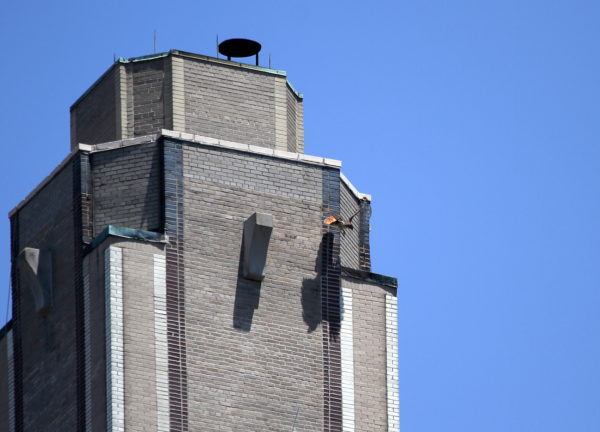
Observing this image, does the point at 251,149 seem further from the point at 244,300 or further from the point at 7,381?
the point at 7,381

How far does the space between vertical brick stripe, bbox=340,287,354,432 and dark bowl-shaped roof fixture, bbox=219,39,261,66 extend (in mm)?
7419

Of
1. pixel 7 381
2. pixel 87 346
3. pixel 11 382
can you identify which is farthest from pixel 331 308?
pixel 7 381

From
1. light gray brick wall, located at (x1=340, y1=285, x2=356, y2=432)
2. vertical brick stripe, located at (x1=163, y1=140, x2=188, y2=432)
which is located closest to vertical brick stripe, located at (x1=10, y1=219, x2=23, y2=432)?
vertical brick stripe, located at (x1=163, y1=140, x2=188, y2=432)

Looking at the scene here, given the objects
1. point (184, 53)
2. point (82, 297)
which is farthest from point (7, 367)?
point (184, 53)

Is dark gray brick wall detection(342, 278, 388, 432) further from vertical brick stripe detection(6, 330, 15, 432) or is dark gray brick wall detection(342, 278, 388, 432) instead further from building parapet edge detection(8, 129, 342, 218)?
vertical brick stripe detection(6, 330, 15, 432)

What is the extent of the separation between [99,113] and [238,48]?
13.7 ft

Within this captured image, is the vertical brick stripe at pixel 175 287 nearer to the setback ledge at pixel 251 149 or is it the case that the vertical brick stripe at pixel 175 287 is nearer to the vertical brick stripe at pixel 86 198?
the setback ledge at pixel 251 149

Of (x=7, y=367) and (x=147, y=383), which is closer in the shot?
(x=147, y=383)

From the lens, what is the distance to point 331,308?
244 feet

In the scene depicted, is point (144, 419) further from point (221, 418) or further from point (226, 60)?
point (226, 60)

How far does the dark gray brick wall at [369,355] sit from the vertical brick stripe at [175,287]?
481 cm

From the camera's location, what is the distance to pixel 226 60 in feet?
252

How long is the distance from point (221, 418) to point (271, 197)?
6.38 metres

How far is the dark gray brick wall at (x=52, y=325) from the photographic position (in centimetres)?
7300
